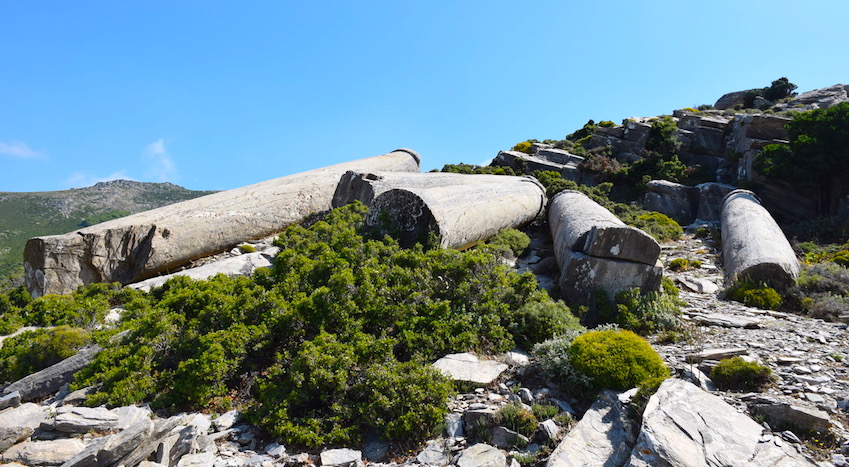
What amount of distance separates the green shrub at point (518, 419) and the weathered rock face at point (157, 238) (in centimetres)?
992

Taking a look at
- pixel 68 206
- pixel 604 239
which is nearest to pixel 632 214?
pixel 604 239

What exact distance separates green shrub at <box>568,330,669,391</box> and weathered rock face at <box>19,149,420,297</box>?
1030 cm

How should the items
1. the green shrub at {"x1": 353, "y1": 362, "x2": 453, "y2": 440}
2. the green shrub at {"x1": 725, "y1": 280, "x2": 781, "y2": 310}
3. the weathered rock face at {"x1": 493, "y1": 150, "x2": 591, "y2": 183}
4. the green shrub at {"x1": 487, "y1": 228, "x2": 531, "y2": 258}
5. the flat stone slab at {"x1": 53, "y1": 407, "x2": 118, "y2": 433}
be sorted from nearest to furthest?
the flat stone slab at {"x1": 53, "y1": 407, "x2": 118, "y2": 433} < the green shrub at {"x1": 353, "y1": 362, "x2": 453, "y2": 440} < the green shrub at {"x1": 725, "y1": 280, "x2": 781, "y2": 310} < the green shrub at {"x1": 487, "y1": 228, "x2": 531, "y2": 258} < the weathered rock face at {"x1": 493, "y1": 150, "x2": 591, "y2": 183}

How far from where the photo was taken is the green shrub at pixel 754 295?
9.46 m

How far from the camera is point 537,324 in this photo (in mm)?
7238

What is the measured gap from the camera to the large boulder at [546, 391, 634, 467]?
4.47 metres

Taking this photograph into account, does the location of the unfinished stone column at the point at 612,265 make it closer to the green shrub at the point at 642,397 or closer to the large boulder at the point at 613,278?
the large boulder at the point at 613,278

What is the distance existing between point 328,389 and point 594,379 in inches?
131

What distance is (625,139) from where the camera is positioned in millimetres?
28703

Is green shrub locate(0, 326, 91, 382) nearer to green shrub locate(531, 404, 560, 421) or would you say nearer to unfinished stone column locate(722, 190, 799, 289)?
green shrub locate(531, 404, 560, 421)

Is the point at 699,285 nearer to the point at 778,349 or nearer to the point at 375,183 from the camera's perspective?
the point at 778,349

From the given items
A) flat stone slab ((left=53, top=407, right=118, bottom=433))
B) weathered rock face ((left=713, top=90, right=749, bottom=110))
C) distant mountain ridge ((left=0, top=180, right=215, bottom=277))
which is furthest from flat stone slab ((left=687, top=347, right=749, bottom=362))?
distant mountain ridge ((left=0, top=180, right=215, bottom=277))

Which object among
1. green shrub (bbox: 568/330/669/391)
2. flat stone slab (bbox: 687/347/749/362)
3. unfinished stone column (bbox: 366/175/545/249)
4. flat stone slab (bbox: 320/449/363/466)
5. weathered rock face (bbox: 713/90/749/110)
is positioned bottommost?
flat stone slab (bbox: 687/347/749/362)

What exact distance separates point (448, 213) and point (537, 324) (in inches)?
174
